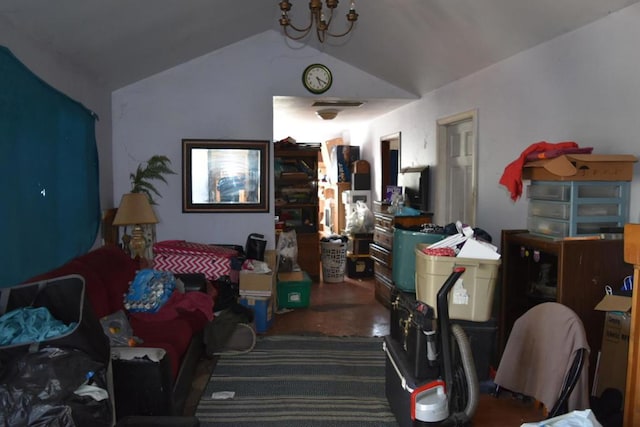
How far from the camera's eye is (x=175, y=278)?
157 inches

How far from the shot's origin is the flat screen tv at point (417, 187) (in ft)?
17.2

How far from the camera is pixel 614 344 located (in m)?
A: 2.53

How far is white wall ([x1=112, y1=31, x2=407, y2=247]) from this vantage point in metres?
4.99

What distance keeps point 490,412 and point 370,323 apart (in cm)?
189

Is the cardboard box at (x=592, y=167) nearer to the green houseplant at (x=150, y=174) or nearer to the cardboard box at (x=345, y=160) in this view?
the green houseplant at (x=150, y=174)

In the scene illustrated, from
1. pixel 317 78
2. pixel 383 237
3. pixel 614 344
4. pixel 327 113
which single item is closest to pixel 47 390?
pixel 614 344

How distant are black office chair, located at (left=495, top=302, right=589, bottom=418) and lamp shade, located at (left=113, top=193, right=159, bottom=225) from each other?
2.95 m

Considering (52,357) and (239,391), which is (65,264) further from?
(52,357)

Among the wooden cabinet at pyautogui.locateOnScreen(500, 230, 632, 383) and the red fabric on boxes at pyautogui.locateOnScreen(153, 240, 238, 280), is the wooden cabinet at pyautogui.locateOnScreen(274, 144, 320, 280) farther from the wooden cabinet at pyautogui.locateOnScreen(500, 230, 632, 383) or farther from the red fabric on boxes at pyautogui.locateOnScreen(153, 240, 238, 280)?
the wooden cabinet at pyautogui.locateOnScreen(500, 230, 632, 383)

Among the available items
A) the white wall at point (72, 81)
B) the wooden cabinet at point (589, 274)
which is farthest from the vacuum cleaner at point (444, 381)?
the white wall at point (72, 81)

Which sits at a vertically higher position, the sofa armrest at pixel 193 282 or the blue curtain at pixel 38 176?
the blue curtain at pixel 38 176

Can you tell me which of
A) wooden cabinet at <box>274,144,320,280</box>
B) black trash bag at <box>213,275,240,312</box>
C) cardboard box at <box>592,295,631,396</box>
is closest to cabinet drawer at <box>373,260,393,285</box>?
wooden cabinet at <box>274,144,320,280</box>

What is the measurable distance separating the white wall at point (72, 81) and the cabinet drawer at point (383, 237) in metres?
2.83

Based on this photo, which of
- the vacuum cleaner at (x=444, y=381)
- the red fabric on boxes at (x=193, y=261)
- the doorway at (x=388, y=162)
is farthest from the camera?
the doorway at (x=388, y=162)
